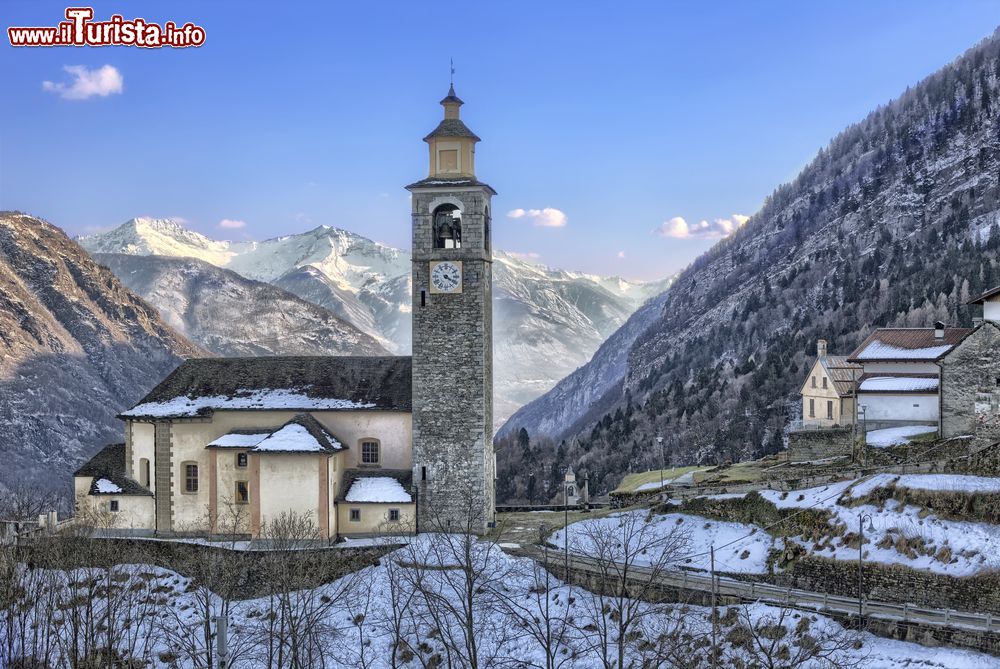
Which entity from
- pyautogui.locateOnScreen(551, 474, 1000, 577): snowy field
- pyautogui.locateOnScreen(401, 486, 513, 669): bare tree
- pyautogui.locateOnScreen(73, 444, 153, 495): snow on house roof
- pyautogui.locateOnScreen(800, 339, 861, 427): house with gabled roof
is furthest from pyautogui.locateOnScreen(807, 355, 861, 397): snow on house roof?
pyautogui.locateOnScreen(73, 444, 153, 495): snow on house roof

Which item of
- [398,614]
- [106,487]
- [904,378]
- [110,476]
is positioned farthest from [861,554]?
[110,476]

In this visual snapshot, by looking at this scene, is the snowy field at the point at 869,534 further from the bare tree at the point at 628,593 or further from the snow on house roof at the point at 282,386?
the snow on house roof at the point at 282,386

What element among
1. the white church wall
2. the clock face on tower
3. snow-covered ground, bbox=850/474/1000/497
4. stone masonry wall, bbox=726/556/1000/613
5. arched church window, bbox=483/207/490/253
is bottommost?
stone masonry wall, bbox=726/556/1000/613

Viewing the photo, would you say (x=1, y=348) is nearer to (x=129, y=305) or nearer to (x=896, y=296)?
(x=129, y=305)

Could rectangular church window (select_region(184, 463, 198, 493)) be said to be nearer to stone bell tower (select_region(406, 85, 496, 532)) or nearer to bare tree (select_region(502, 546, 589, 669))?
stone bell tower (select_region(406, 85, 496, 532))

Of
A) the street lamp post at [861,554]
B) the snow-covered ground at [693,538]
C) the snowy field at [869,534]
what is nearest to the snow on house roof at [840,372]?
the snowy field at [869,534]

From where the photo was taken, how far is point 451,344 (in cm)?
5238

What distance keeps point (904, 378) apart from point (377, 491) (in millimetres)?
32115

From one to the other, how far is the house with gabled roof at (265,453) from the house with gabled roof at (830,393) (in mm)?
29735

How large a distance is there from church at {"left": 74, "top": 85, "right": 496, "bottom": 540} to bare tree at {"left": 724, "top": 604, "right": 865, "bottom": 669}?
671 inches

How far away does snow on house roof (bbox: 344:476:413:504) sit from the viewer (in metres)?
50.9

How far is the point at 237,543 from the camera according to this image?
50688mm

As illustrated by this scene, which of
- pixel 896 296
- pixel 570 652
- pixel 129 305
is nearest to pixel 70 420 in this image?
pixel 129 305

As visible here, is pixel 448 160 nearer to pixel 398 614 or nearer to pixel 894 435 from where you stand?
pixel 398 614
